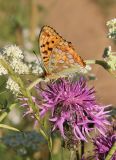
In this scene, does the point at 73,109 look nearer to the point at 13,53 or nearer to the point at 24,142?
the point at 13,53

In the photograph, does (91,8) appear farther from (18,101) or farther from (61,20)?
(18,101)

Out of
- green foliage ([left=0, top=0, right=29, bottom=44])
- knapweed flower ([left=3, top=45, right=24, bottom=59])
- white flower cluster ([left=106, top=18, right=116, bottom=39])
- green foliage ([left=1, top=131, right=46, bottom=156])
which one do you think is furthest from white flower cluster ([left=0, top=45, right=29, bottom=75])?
green foliage ([left=0, top=0, right=29, bottom=44])

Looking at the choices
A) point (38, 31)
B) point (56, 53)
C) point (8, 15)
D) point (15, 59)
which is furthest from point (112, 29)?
point (8, 15)

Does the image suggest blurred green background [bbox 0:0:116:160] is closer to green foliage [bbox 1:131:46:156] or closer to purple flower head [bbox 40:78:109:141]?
green foliage [bbox 1:131:46:156]

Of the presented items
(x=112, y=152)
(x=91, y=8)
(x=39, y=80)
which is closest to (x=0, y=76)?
(x=39, y=80)

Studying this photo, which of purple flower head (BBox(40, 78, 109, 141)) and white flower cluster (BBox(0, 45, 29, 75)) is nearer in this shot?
purple flower head (BBox(40, 78, 109, 141))

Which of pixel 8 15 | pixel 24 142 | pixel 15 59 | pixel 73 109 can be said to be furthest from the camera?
pixel 8 15
